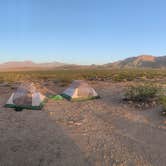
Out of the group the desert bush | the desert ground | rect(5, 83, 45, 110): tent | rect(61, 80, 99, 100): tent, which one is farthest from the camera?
rect(61, 80, 99, 100): tent

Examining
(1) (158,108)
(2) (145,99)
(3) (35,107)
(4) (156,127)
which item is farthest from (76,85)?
(4) (156,127)

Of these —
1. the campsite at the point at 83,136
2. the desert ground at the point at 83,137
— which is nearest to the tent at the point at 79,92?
A: the campsite at the point at 83,136

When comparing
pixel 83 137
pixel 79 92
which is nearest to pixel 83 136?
pixel 83 137

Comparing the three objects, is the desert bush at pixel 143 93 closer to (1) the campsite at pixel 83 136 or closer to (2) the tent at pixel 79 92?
(1) the campsite at pixel 83 136

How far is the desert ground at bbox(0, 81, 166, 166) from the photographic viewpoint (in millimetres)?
4863

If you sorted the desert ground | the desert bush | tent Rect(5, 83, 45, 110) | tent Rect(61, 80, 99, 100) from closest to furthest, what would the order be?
1. the desert ground
2. tent Rect(5, 83, 45, 110)
3. the desert bush
4. tent Rect(61, 80, 99, 100)

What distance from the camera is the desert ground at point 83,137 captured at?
486cm

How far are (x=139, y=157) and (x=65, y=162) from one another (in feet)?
6.88

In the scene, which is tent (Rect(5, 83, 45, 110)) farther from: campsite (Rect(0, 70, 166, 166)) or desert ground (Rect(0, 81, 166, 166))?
desert ground (Rect(0, 81, 166, 166))

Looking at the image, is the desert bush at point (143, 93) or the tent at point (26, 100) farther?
the desert bush at point (143, 93)

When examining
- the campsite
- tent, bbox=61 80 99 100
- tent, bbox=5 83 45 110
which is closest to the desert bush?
the campsite

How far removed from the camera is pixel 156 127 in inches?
288

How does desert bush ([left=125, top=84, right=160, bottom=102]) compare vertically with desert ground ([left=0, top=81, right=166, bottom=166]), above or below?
above

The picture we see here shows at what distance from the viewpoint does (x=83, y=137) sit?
6.40 m
